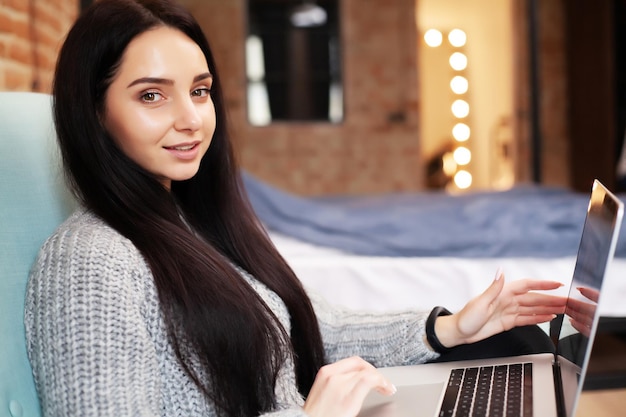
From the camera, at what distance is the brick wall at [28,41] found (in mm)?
2078

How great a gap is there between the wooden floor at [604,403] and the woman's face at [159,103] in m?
1.52

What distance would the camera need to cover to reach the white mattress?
2.44 metres

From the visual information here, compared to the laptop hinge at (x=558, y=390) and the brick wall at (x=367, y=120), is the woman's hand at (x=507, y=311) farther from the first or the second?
the brick wall at (x=367, y=120)

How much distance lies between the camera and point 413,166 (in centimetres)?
630

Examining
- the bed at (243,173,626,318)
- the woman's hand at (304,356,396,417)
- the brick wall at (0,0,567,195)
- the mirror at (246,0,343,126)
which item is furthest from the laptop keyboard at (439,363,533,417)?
the mirror at (246,0,343,126)

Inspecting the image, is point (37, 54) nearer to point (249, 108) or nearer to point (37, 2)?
point (37, 2)

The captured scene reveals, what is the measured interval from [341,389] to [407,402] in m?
0.15

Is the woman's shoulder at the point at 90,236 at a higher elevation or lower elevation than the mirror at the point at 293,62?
lower

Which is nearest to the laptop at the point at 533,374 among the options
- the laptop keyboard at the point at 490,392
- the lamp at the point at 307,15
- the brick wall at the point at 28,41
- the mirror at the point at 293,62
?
the laptop keyboard at the point at 490,392

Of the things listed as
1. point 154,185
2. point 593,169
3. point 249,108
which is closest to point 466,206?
point 154,185

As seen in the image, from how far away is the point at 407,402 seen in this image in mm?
1097

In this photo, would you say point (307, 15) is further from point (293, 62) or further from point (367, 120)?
point (367, 120)

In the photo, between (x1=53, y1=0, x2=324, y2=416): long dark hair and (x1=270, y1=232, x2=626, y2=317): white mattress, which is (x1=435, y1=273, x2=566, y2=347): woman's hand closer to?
(x1=53, y1=0, x2=324, y2=416): long dark hair

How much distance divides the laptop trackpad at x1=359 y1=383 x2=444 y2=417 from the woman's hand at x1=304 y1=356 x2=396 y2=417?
2.3 inches
